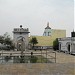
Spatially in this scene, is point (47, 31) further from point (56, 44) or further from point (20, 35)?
point (20, 35)

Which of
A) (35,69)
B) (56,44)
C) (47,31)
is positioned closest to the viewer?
(35,69)

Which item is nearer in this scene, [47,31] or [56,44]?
[56,44]

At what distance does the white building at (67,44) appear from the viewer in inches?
1241

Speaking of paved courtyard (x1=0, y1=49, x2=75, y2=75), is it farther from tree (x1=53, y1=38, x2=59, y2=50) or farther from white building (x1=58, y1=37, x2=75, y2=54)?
tree (x1=53, y1=38, x2=59, y2=50)

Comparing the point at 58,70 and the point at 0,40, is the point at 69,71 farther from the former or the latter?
the point at 0,40

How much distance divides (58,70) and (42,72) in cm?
70

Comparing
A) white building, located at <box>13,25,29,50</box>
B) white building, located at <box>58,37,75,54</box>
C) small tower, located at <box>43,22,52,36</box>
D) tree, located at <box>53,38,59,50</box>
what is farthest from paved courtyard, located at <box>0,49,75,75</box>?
small tower, located at <box>43,22,52,36</box>

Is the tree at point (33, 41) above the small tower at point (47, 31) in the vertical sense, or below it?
below

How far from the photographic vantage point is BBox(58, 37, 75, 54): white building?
103ft

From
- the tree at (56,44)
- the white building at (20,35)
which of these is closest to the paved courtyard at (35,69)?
the white building at (20,35)

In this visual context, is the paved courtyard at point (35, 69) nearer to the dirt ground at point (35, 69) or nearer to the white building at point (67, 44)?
the dirt ground at point (35, 69)

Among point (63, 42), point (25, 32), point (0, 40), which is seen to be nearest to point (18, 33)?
point (25, 32)

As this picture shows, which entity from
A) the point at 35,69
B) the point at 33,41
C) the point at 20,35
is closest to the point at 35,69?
the point at 35,69

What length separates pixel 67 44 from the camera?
33438 mm
